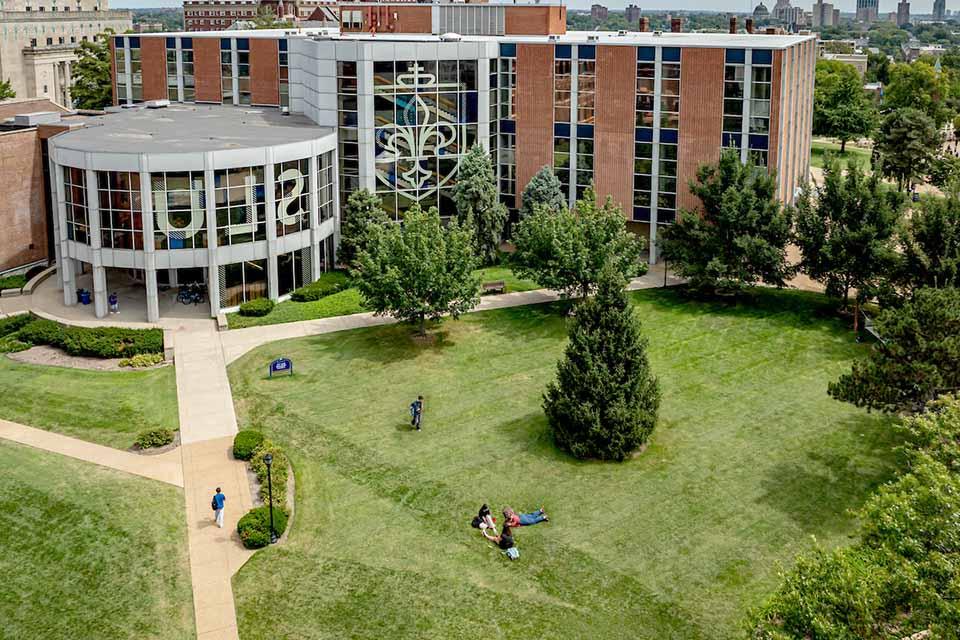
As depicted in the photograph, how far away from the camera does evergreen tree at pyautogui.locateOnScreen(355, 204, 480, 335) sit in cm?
5047

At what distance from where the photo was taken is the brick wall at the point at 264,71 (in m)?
79.7

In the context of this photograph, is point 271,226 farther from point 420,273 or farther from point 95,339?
point 420,273

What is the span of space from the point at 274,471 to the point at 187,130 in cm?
3492

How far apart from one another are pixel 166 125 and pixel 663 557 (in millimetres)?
50005

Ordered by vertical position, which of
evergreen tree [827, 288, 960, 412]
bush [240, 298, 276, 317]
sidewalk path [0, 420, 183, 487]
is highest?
evergreen tree [827, 288, 960, 412]

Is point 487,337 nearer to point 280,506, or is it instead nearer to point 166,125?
point 280,506

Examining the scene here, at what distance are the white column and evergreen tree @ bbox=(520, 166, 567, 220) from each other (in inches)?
544

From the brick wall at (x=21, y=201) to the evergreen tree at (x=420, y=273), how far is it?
91.6ft

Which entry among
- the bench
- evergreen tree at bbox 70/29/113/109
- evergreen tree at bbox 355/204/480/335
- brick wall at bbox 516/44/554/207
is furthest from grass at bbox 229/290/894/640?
evergreen tree at bbox 70/29/113/109

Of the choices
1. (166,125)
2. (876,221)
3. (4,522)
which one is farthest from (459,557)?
(166,125)

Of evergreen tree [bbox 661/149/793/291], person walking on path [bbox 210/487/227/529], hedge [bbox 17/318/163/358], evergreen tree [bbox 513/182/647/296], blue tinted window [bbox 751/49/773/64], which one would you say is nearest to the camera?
person walking on path [bbox 210/487/227/529]

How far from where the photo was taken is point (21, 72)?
16188 cm

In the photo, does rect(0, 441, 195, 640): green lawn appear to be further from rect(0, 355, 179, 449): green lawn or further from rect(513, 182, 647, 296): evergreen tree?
rect(513, 182, 647, 296): evergreen tree

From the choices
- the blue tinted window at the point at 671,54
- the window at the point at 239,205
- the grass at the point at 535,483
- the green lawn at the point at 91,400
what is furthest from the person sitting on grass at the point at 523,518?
the blue tinted window at the point at 671,54
